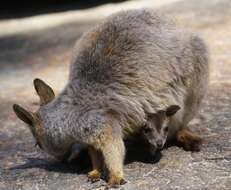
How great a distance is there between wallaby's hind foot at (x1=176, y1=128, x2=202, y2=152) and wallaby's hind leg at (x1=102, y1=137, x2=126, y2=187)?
865mm

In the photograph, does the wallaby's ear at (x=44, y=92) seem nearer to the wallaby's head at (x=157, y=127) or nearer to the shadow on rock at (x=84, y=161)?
the shadow on rock at (x=84, y=161)

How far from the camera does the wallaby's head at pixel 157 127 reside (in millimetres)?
5152

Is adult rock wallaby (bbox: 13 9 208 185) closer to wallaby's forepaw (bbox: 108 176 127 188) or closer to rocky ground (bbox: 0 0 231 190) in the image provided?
wallaby's forepaw (bbox: 108 176 127 188)

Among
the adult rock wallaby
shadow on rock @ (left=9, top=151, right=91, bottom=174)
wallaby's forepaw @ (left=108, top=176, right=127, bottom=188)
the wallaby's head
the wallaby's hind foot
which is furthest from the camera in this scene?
the wallaby's hind foot

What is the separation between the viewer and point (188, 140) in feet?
18.4

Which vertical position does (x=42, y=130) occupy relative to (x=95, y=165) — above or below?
above

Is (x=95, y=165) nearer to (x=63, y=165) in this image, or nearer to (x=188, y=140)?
(x=63, y=165)

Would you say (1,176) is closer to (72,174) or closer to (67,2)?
(72,174)

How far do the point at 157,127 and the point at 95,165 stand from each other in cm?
58

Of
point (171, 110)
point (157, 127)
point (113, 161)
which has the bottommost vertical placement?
point (113, 161)

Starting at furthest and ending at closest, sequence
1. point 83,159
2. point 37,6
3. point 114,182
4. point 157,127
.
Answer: point 37,6, point 83,159, point 157,127, point 114,182

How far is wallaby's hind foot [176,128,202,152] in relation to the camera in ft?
18.3

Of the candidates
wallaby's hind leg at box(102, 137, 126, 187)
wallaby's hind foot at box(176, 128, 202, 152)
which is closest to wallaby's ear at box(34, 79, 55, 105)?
wallaby's hind leg at box(102, 137, 126, 187)

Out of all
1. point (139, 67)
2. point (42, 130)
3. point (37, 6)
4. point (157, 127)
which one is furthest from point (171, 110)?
point (37, 6)
